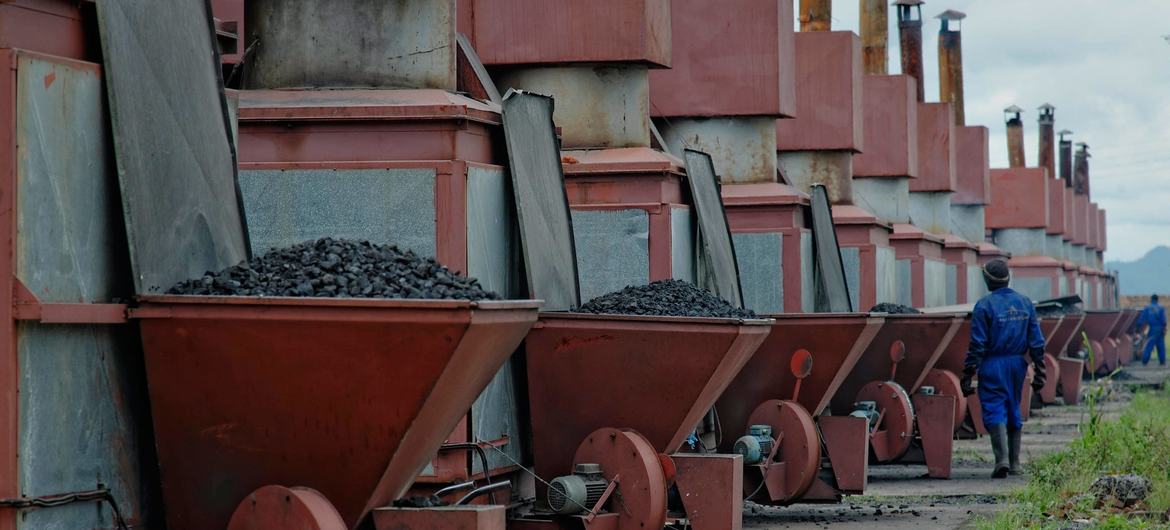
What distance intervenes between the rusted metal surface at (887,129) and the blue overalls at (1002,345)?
10999 mm

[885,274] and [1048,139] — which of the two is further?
[1048,139]

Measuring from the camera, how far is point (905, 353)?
48.2 feet

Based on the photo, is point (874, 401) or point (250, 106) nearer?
point (250, 106)

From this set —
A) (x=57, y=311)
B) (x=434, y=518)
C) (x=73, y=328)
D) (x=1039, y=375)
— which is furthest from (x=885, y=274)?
(x=57, y=311)

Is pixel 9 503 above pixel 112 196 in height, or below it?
below

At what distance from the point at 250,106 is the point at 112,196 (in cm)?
254

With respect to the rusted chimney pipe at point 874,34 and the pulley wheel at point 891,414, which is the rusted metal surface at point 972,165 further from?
the pulley wheel at point 891,414

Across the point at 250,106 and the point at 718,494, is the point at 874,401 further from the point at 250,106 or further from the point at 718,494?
the point at 250,106

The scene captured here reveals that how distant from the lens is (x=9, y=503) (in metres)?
5.13

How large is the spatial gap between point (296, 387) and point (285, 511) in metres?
0.41

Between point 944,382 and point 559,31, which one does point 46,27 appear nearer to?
point 559,31

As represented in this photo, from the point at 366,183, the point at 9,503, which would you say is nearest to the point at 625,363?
the point at 366,183

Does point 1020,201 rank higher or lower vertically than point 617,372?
higher

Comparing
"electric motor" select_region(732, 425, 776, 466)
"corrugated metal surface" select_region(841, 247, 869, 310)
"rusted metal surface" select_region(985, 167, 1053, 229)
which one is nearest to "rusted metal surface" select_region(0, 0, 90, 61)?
"electric motor" select_region(732, 425, 776, 466)
